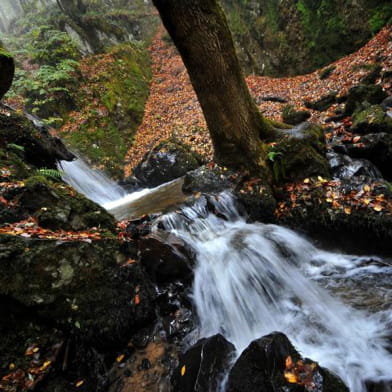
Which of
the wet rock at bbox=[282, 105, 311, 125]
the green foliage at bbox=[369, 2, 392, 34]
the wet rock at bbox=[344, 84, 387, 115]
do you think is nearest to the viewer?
the wet rock at bbox=[344, 84, 387, 115]

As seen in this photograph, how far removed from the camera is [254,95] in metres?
12.0

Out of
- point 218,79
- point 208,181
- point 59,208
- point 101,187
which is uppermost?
point 218,79

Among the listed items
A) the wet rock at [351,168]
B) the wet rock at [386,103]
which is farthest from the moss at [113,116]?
the wet rock at [386,103]

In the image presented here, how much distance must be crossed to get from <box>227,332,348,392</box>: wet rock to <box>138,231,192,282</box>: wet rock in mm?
1695

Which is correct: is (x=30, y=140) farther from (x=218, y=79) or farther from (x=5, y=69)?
(x=218, y=79)

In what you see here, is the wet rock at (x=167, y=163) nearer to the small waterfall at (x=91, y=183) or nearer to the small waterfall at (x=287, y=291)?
the small waterfall at (x=91, y=183)

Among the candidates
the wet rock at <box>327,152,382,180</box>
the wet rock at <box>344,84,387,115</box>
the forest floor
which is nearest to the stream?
the wet rock at <box>327,152,382,180</box>

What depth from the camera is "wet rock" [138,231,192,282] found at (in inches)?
153

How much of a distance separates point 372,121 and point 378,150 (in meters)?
0.89

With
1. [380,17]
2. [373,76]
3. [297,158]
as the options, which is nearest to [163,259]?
[297,158]

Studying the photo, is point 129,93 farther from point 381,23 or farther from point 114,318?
point 114,318

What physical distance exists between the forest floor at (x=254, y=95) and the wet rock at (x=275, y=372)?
242 inches

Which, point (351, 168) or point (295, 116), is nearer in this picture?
point (351, 168)

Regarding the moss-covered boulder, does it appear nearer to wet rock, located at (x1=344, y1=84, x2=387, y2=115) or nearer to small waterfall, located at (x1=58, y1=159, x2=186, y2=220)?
small waterfall, located at (x1=58, y1=159, x2=186, y2=220)
